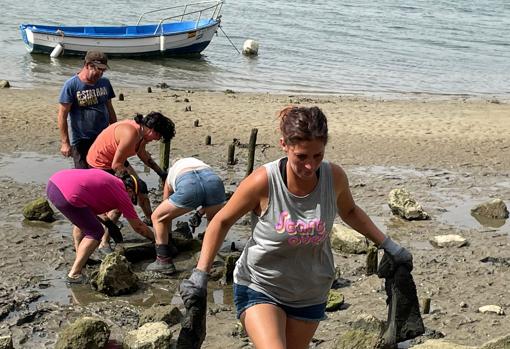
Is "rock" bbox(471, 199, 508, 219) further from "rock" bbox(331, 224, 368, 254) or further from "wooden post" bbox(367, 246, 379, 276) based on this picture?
"wooden post" bbox(367, 246, 379, 276)

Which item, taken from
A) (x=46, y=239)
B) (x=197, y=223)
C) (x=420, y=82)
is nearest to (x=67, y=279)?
(x=46, y=239)

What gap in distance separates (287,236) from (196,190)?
3.21 meters

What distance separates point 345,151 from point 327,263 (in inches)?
337

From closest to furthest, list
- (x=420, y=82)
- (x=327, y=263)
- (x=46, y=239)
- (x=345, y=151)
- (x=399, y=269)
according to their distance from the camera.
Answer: (x=327, y=263)
(x=399, y=269)
(x=46, y=239)
(x=345, y=151)
(x=420, y=82)

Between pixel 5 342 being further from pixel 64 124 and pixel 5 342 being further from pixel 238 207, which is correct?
pixel 64 124

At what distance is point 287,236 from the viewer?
361 centimetres

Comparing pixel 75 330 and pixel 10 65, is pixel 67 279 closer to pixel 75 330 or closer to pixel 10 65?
pixel 75 330

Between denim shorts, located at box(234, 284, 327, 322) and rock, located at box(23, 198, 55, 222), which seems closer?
denim shorts, located at box(234, 284, 327, 322)

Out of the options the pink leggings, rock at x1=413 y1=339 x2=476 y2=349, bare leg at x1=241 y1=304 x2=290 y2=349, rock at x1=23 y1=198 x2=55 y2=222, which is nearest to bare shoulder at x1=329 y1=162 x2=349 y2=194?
bare leg at x1=241 y1=304 x2=290 y2=349

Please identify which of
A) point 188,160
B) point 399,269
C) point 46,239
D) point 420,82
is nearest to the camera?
point 399,269

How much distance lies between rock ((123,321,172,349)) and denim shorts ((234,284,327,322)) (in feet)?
5.13

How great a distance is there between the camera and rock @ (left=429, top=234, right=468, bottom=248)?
7.90m

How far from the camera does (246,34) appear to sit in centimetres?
3119

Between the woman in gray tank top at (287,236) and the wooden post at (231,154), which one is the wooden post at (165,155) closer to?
the wooden post at (231,154)
